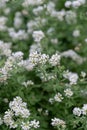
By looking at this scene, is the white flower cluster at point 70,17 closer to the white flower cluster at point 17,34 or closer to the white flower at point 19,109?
the white flower cluster at point 17,34

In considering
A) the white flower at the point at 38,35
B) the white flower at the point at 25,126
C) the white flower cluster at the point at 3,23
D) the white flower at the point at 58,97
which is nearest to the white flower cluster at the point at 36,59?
the white flower at the point at 58,97

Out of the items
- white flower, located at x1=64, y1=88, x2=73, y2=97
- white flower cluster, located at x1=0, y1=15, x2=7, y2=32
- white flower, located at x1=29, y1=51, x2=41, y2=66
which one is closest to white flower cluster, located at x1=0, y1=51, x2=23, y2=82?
white flower, located at x1=29, y1=51, x2=41, y2=66

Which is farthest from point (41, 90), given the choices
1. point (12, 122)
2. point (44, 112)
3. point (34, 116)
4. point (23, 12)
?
point (23, 12)

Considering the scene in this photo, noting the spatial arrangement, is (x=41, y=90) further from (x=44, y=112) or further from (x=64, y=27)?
(x=64, y=27)

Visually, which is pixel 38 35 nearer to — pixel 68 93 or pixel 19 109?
pixel 68 93

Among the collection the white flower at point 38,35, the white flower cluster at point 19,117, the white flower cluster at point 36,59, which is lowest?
the white flower cluster at point 19,117

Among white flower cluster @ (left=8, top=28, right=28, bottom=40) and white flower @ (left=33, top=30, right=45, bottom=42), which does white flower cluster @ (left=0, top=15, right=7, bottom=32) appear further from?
white flower @ (left=33, top=30, right=45, bottom=42)

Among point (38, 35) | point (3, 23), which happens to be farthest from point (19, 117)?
point (3, 23)

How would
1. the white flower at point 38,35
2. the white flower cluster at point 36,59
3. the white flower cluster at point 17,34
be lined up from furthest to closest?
1. the white flower cluster at point 17,34
2. the white flower at point 38,35
3. the white flower cluster at point 36,59
